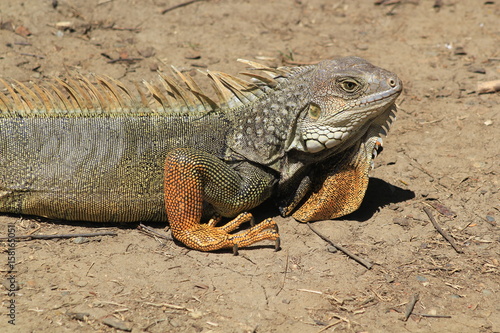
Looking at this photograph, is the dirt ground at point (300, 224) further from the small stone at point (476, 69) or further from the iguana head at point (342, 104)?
the iguana head at point (342, 104)

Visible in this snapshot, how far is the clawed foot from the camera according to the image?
210 inches

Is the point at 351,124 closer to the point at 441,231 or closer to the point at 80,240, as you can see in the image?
the point at 441,231

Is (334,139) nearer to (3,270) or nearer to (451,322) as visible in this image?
(451,322)

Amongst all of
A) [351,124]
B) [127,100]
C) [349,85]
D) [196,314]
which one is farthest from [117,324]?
[349,85]

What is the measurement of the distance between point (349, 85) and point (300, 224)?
1537mm

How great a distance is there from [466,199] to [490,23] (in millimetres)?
4656

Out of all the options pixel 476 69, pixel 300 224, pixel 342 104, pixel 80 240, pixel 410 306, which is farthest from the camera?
pixel 476 69

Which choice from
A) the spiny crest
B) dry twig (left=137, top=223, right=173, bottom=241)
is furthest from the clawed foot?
the spiny crest

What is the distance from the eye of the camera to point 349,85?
5297 mm

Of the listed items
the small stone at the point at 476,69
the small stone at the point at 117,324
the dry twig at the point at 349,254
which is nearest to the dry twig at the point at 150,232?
the small stone at the point at 117,324

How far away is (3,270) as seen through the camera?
498 cm

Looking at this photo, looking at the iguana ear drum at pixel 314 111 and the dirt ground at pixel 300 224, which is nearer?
the dirt ground at pixel 300 224

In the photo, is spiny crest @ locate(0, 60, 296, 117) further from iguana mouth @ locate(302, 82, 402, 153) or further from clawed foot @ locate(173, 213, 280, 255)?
clawed foot @ locate(173, 213, 280, 255)

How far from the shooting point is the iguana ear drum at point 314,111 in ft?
17.6
